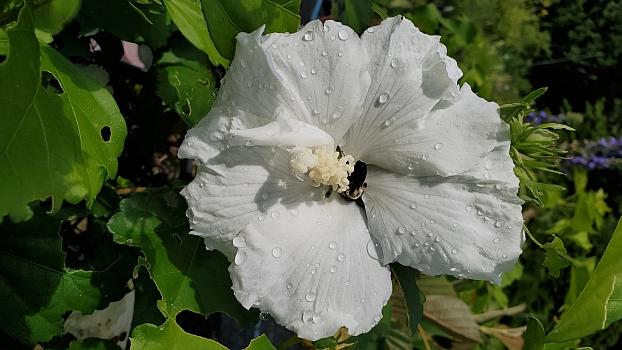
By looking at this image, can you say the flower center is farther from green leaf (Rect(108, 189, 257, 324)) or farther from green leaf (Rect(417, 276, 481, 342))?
green leaf (Rect(417, 276, 481, 342))

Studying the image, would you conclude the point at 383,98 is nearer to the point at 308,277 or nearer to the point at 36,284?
the point at 308,277

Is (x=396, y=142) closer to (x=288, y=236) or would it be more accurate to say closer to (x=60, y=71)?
(x=288, y=236)

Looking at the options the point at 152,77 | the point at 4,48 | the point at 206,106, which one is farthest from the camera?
the point at 152,77

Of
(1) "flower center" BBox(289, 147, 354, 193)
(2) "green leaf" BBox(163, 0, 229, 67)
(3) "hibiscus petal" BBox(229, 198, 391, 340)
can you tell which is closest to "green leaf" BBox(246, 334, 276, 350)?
(3) "hibiscus petal" BBox(229, 198, 391, 340)

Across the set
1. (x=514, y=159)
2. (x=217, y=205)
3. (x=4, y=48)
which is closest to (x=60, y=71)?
(x=4, y=48)

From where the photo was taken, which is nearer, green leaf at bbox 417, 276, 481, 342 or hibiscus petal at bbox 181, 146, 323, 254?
→ hibiscus petal at bbox 181, 146, 323, 254

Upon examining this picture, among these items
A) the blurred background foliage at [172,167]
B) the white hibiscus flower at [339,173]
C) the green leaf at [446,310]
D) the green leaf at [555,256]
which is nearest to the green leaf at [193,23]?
the blurred background foliage at [172,167]

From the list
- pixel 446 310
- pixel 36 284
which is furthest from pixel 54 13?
pixel 446 310
